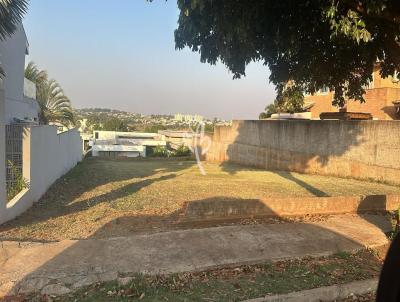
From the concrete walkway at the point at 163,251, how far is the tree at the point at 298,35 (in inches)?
113

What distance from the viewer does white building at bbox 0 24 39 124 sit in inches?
564

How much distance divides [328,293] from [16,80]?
14.8m

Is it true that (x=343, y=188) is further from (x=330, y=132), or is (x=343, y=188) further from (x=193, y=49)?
(x=193, y=49)

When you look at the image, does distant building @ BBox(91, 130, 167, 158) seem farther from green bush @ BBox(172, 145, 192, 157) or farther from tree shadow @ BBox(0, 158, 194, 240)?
tree shadow @ BBox(0, 158, 194, 240)

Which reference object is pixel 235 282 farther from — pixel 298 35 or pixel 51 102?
pixel 51 102

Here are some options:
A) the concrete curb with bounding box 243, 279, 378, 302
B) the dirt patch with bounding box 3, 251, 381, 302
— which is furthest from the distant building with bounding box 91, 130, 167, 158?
the concrete curb with bounding box 243, 279, 378, 302

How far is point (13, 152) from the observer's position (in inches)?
364

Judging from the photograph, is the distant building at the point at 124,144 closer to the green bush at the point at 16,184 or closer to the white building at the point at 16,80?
Result: the white building at the point at 16,80

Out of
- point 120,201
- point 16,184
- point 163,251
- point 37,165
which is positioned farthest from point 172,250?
point 37,165

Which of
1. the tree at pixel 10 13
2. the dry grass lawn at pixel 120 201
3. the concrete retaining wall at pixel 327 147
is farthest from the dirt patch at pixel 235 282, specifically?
the concrete retaining wall at pixel 327 147

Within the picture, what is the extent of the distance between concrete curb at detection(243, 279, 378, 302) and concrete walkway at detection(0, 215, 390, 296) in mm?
906

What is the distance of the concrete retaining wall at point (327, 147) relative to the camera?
14227mm

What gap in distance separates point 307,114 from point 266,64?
23870 millimetres

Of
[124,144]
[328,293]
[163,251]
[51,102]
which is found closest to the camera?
[328,293]
